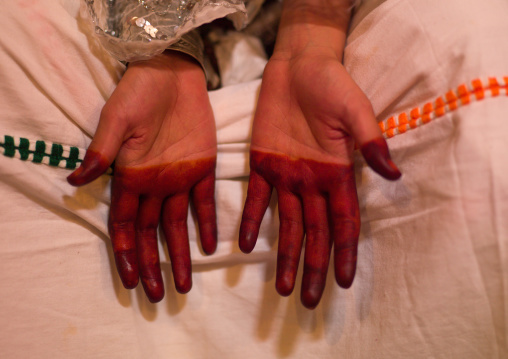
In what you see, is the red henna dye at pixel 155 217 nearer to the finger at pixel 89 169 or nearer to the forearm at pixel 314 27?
the finger at pixel 89 169

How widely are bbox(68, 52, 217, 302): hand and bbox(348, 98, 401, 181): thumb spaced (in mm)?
247

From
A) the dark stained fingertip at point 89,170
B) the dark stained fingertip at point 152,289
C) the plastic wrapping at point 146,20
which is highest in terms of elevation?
the plastic wrapping at point 146,20

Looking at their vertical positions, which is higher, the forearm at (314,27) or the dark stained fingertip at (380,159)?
the forearm at (314,27)

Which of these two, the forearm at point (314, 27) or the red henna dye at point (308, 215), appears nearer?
the red henna dye at point (308, 215)

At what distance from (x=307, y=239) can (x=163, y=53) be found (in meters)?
0.40

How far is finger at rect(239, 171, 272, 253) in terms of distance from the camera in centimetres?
54

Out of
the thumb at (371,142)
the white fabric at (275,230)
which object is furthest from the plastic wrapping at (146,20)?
the thumb at (371,142)

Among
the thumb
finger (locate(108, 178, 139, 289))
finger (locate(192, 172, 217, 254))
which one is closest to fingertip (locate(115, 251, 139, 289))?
finger (locate(108, 178, 139, 289))

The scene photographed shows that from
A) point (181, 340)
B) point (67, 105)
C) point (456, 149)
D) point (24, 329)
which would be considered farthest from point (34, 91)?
point (456, 149)

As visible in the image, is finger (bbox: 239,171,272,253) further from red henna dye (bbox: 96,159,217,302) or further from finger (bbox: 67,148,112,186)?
finger (bbox: 67,148,112,186)

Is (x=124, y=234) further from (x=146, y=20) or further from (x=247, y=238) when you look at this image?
(x=146, y=20)

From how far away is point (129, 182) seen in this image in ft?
1.82

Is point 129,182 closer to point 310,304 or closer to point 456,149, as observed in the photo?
point 310,304

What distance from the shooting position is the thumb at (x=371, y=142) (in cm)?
44
